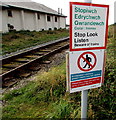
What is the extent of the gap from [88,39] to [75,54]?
0.80 ft

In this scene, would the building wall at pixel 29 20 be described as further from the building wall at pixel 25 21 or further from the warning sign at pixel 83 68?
the warning sign at pixel 83 68

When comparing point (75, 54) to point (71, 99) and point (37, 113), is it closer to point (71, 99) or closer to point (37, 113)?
point (71, 99)

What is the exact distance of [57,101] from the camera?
2.82m

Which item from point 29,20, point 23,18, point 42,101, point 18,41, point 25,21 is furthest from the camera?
point 29,20

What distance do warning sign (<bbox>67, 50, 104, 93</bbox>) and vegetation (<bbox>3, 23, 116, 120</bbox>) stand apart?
79 centimetres

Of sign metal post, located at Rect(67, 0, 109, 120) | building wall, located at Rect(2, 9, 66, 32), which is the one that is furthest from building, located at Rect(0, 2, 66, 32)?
sign metal post, located at Rect(67, 0, 109, 120)

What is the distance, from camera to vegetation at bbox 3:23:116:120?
7.62 ft

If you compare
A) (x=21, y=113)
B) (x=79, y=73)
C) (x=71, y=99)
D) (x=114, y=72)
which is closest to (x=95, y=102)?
(x=71, y=99)

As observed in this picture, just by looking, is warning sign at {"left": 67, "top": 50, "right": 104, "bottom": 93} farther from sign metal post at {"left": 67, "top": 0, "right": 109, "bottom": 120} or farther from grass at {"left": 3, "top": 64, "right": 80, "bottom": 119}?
grass at {"left": 3, "top": 64, "right": 80, "bottom": 119}

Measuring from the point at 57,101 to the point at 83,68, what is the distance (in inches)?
56.2

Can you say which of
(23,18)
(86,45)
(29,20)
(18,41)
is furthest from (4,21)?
(86,45)

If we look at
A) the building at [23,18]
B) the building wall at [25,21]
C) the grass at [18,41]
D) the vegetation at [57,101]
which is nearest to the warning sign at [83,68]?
the vegetation at [57,101]

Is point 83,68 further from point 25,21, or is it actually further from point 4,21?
point 25,21

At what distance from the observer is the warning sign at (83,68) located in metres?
1.63
